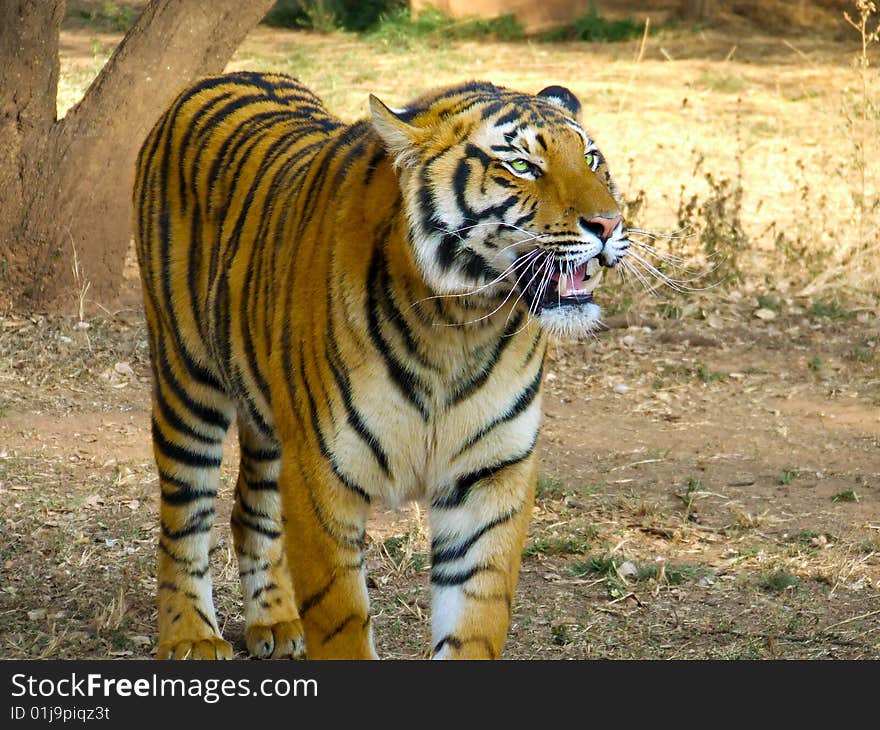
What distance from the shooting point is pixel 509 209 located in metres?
3.07

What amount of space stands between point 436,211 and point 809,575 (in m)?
2.07

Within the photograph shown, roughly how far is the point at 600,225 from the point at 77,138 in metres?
4.09

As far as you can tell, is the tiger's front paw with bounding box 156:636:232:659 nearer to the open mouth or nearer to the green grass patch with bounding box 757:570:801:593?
the open mouth

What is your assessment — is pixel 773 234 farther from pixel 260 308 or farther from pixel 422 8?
pixel 422 8

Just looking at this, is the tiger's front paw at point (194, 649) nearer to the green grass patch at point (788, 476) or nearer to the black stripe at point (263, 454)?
the black stripe at point (263, 454)

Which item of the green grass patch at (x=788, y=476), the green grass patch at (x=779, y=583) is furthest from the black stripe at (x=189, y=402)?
the green grass patch at (x=788, y=476)

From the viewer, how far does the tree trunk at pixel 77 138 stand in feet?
21.2

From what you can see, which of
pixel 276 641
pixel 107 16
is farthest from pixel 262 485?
pixel 107 16

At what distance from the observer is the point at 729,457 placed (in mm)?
5449

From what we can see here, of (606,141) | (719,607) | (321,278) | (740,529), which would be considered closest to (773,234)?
(606,141)

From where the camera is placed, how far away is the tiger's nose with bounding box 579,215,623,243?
119 inches

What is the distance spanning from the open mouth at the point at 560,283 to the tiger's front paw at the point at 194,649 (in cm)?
151

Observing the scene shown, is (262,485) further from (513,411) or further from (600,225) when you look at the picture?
(600,225)

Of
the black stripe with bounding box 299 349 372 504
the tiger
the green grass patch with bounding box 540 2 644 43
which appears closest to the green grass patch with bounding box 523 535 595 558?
the tiger
